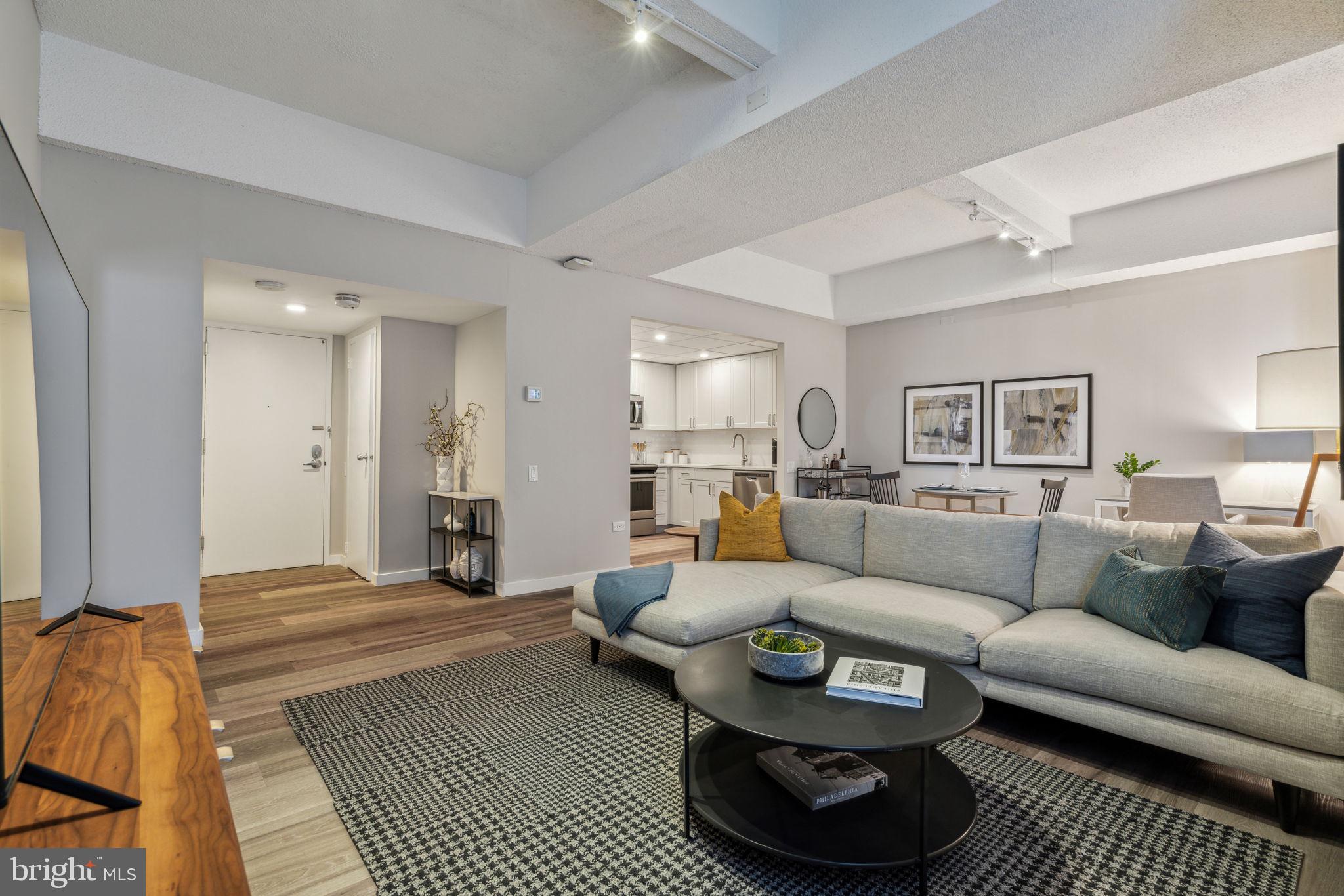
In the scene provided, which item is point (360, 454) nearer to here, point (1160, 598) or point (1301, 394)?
point (1160, 598)

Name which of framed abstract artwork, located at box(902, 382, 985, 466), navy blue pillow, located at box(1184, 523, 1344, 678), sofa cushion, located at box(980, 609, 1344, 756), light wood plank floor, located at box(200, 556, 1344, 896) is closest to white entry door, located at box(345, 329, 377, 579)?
light wood plank floor, located at box(200, 556, 1344, 896)

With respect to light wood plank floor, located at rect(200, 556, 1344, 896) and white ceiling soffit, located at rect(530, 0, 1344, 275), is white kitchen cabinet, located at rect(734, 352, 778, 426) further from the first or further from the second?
light wood plank floor, located at rect(200, 556, 1344, 896)

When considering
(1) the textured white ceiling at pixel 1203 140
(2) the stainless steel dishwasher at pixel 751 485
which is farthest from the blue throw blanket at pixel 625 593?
(1) the textured white ceiling at pixel 1203 140

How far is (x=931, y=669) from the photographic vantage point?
2.04 meters

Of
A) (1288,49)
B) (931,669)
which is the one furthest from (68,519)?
(1288,49)

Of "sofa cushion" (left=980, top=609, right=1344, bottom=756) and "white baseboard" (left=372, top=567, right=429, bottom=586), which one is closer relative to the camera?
"sofa cushion" (left=980, top=609, right=1344, bottom=756)

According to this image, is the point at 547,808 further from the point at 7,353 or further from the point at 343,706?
the point at 7,353

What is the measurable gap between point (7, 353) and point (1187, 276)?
265 inches

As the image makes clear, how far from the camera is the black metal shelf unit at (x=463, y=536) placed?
4773mm

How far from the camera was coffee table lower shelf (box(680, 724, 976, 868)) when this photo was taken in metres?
1.60

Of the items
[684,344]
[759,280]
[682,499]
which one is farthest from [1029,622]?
[682,499]

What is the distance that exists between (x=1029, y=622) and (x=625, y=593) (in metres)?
1.71

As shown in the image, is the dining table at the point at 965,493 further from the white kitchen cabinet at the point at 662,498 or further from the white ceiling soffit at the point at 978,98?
the white kitchen cabinet at the point at 662,498

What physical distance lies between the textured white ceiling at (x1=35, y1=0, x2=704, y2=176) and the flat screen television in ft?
6.40
